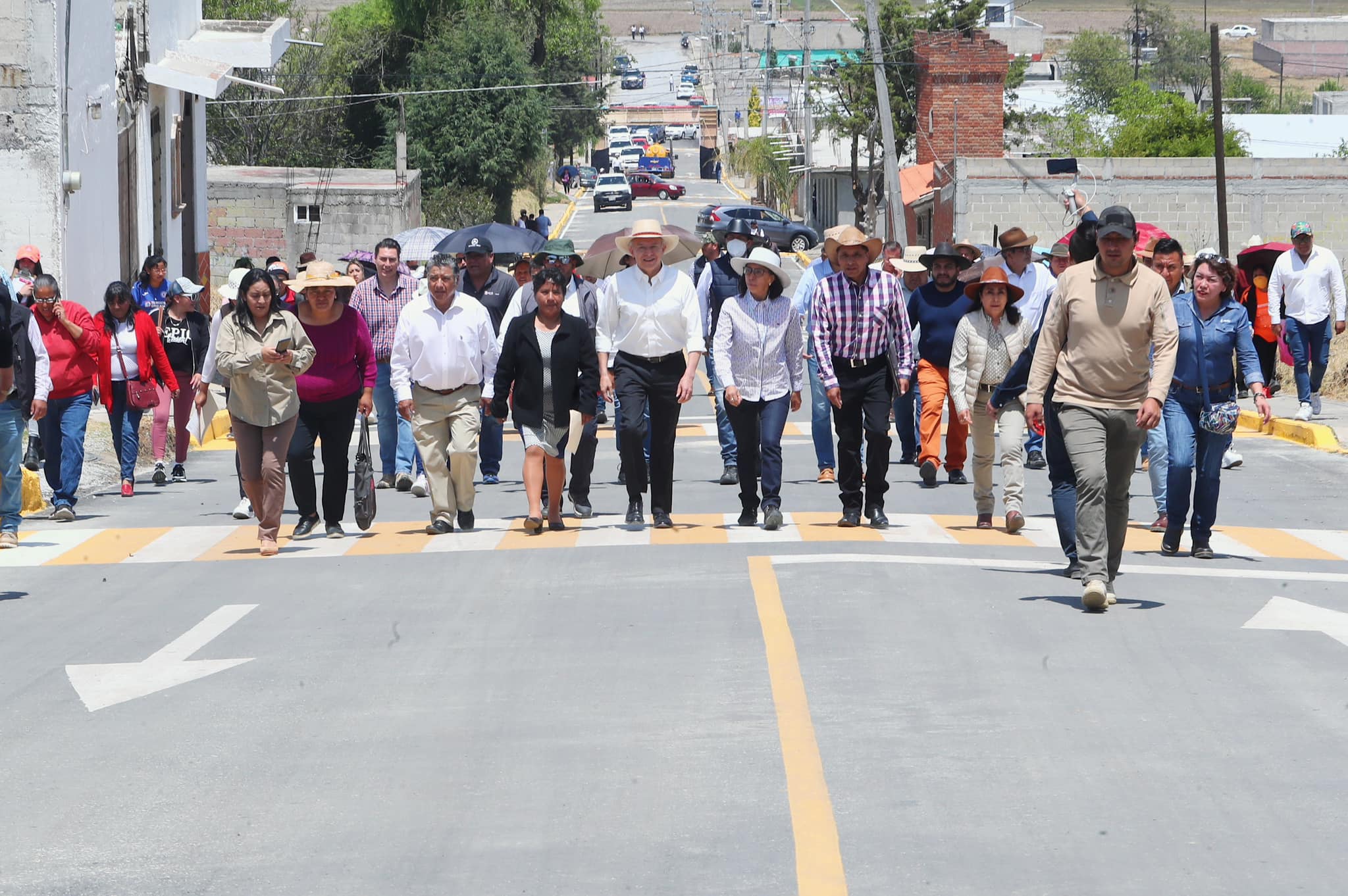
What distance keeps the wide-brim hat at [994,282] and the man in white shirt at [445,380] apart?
3.40 meters

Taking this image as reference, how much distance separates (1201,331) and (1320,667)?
11.4 ft

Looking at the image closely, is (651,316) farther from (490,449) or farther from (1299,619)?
(1299,619)

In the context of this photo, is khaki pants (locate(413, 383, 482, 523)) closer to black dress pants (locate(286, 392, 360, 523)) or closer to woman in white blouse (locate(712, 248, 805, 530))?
black dress pants (locate(286, 392, 360, 523))

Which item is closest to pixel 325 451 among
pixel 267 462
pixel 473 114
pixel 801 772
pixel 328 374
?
pixel 328 374

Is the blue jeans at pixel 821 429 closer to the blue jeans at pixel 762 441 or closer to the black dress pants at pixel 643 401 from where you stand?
the blue jeans at pixel 762 441

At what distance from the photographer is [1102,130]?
265 ft

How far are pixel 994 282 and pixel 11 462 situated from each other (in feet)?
22.2

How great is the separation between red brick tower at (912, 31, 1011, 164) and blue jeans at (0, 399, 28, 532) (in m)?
52.6

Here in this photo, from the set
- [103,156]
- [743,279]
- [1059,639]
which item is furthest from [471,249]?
[103,156]

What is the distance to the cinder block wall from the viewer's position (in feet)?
172

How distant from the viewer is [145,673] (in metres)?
8.75

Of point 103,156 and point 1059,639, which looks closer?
point 1059,639

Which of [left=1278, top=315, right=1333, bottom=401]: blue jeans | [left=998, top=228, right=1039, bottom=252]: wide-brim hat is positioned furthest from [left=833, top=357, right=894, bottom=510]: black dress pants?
[left=1278, top=315, right=1333, bottom=401]: blue jeans

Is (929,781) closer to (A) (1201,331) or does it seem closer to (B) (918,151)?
(A) (1201,331)
